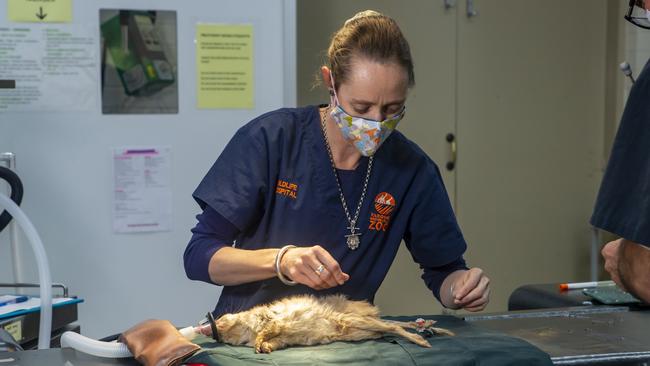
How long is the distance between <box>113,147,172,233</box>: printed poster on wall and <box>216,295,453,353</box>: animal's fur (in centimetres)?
113

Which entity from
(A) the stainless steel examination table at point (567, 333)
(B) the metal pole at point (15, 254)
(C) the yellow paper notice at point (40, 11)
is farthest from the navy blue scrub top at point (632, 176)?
(C) the yellow paper notice at point (40, 11)

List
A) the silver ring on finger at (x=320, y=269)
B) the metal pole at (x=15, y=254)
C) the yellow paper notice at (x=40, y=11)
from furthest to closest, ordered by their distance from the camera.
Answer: the yellow paper notice at (x=40, y=11) < the metal pole at (x=15, y=254) < the silver ring on finger at (x=320, y=269)

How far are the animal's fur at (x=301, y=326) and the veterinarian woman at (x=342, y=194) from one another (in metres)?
0.21

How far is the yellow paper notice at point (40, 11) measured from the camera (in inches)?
87.2

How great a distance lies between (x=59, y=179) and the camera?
2.27 metres

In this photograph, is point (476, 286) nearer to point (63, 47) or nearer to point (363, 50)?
point (363, 50)

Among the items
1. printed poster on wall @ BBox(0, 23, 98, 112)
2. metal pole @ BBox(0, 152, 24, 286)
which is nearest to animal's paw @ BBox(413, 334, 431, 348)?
metal pole @ BBox(0, 152, 24, 286)

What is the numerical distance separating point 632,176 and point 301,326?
576 millimetres

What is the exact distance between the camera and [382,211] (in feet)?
5.39

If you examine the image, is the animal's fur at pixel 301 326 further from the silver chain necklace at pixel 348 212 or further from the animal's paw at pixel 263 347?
the silver chain necklace at pixel 348 212

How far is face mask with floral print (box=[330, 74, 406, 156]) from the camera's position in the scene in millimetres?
1545

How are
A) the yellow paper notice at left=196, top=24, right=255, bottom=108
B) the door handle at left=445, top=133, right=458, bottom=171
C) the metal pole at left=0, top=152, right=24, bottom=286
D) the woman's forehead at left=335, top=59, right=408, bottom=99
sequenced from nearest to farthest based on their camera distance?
1. the woman's forehead at left=335, top=59, right=408, bottom=99
2. the metal pole at left=0, top=152, right=24, bottom=286
3. the yellow paper notice at left=196, top=24, right=255, bottom=108
4. the door handle at left=445, top=133, right=458, bottom=171

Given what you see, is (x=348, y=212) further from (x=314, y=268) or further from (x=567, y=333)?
(x=567, y=333)

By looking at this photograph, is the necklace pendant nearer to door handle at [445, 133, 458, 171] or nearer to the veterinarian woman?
the veterinarian woman
